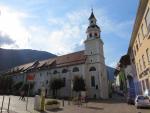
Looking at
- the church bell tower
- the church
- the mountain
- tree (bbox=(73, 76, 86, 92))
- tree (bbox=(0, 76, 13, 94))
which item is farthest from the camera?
the mountain

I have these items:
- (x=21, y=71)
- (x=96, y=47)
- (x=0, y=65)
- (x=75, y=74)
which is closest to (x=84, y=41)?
(x=96, y=47)

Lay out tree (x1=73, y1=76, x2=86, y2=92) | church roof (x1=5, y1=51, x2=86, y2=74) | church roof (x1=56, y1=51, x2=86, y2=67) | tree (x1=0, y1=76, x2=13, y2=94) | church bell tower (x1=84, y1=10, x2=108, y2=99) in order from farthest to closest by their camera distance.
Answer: tree (x1=0, y1=76, x2=13, y2=94) → church roof (x1=5, y1=51, x2=86, y2=74) → church roof (x1=56, y1=51, x2=86, y2=67) → church bell tower (x1=84, y1=10, x2=108, y2=99) → tree (x1=73, y1=76, x2=86, y2=92)

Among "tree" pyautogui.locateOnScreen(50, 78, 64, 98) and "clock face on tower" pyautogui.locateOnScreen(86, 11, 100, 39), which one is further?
"clock face on tower" pyautogui.locateOnScreen(86, 11, 100, 39)

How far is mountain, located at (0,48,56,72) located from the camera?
142 meters

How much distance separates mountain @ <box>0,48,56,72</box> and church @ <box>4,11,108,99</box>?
7343cm

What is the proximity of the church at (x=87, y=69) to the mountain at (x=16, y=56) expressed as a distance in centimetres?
7343

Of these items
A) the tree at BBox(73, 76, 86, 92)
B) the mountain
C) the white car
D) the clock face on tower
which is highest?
the mountain

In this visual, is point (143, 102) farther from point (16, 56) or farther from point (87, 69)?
point (16, 56)

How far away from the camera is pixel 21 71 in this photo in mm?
79188

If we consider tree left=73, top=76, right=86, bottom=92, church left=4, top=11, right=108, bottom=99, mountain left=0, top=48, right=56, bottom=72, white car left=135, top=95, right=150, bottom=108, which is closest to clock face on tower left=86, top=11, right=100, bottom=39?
church left=4, top=11, right=108, bottom=99

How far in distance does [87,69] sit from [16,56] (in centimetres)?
11318

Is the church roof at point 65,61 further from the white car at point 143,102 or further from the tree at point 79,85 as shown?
the white car at point 143,102

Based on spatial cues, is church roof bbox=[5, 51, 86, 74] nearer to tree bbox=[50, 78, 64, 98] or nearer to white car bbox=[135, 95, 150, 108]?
tree bbox=[50, 78, 64, 98]

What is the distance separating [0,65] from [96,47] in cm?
9793
